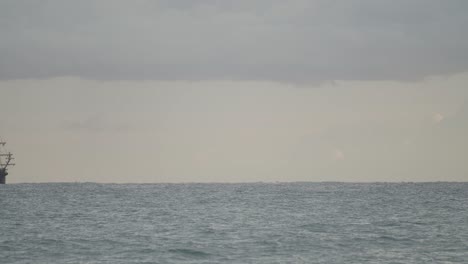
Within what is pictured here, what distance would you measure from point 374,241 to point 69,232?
85.2 feet

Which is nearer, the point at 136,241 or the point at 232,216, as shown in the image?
the point at 136,241

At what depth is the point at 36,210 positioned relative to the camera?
96000 mm

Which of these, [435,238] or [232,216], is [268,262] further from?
[232,216]

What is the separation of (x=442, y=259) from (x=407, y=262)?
2.52m

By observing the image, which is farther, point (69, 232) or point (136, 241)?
point (69, 232)

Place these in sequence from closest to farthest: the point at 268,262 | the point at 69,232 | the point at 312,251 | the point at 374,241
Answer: the point at 268,262
the point at 312,251
the point at 374,241
the point at 69,232

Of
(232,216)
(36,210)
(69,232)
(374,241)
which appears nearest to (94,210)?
(36,210)

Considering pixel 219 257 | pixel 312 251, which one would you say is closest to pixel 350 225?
pixel 312 251

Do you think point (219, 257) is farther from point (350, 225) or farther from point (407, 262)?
point (350, 225)

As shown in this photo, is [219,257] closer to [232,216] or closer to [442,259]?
[442,259]

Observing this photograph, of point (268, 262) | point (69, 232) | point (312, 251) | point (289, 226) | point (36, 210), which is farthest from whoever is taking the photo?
point (36, 210)

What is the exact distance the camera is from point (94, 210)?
96.4 metres

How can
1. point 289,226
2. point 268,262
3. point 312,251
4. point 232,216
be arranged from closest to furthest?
1. point 268,262
2. point 312,251
3. point 289,226
4. point 232,216

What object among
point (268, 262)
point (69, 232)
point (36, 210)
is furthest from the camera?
point (36, 210)
